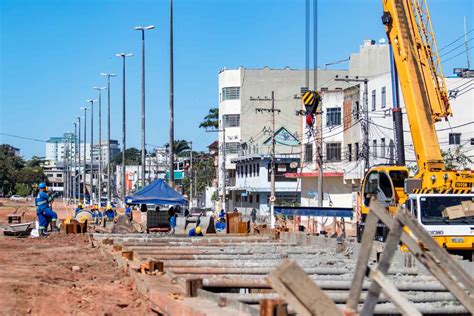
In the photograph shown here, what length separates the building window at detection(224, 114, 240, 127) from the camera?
286 ft

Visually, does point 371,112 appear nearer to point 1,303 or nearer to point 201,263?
point 201,263

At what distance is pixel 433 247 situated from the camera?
18.3 feet

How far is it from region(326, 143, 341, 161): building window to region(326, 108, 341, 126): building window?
1678 mm

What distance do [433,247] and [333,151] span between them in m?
56.7

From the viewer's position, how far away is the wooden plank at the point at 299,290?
5.49 meters

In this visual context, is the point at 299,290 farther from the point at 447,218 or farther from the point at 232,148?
the point at 232,148

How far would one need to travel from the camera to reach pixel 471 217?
59.4ft

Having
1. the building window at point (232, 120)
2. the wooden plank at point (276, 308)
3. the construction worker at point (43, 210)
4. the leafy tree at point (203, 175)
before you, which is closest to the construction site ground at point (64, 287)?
the wooden plank at point (276, 308)

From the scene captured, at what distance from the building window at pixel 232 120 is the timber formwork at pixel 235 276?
65.5 m

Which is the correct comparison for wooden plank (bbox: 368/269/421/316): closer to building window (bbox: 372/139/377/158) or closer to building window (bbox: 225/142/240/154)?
building window (bbox: 372/139/377/158)

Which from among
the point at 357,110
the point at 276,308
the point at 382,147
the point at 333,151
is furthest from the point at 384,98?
the point at 276,308

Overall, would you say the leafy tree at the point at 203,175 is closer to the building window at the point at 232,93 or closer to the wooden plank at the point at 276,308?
the building window at the point at 232,93

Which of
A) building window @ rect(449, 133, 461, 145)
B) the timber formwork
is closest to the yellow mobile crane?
the timber formwork

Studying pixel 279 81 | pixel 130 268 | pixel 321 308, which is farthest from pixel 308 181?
pixel 321 308
